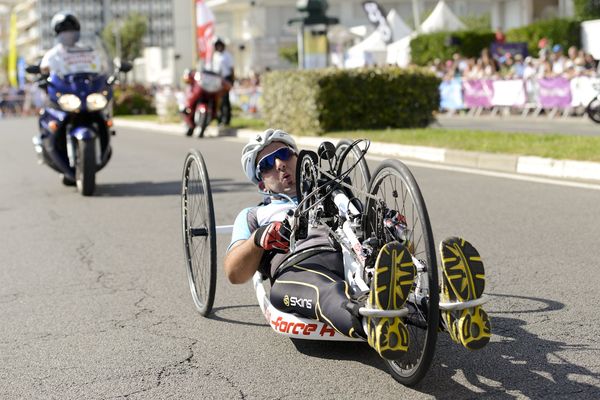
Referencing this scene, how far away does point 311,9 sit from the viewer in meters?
26.7

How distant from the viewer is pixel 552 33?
134 feet

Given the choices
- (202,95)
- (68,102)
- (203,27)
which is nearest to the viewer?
(68,102)

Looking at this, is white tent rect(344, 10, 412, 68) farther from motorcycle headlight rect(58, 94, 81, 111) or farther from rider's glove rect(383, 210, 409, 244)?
rider's glove rect(383, 210, 409, 244)

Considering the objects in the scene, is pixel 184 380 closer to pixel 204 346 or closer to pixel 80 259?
pixel 204 346

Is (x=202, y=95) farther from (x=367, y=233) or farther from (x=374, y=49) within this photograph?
(x=374, y=49)

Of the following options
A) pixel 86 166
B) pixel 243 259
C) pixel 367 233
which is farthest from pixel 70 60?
pixel 367 233

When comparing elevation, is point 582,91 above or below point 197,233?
above

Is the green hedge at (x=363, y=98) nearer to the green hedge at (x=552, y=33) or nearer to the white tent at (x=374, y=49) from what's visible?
the white tent at (x=374, y=49)

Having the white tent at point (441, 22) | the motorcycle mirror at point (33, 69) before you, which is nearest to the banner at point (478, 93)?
the motorcycle mirror at point (33, 69)

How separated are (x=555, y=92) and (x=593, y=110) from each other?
2.76 m

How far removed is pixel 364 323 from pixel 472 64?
23.2m

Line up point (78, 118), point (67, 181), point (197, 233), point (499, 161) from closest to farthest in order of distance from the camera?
1. point (197, 233)
2. point (78, 118)
3. point (67, 181)
4. point (499, 161)

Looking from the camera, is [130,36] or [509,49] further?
[130,36]

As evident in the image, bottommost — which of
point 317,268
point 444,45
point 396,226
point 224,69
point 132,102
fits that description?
point 317,268
